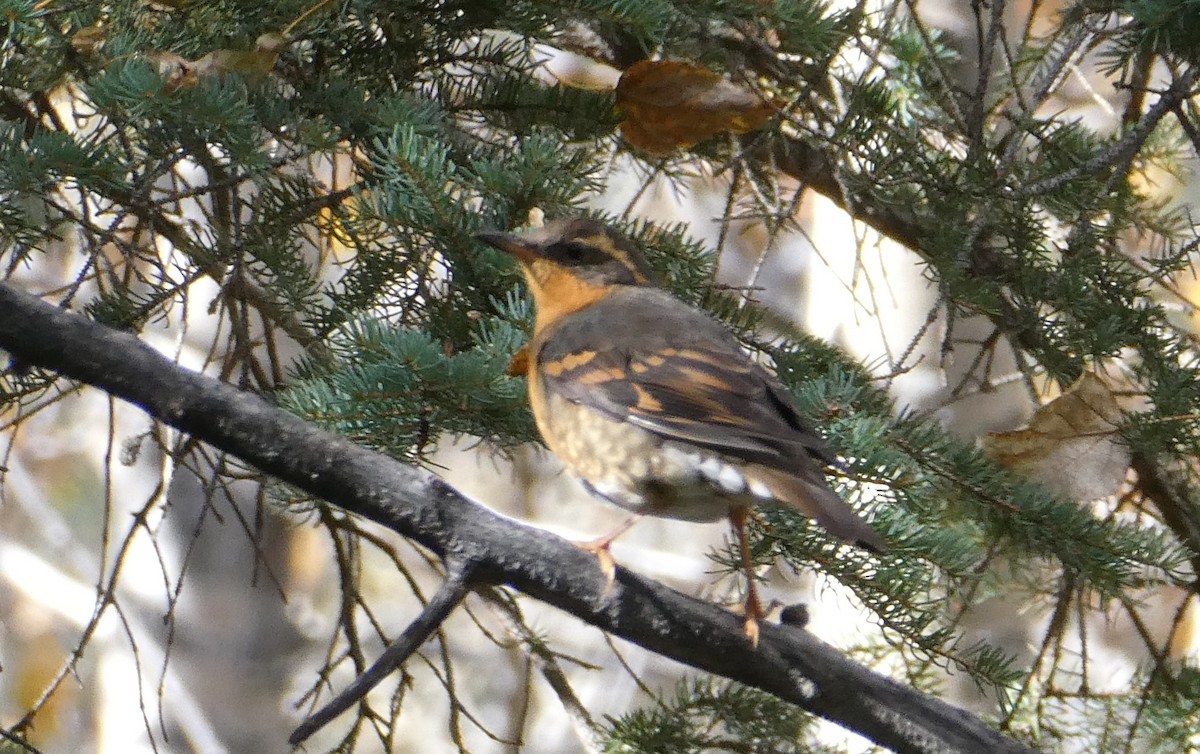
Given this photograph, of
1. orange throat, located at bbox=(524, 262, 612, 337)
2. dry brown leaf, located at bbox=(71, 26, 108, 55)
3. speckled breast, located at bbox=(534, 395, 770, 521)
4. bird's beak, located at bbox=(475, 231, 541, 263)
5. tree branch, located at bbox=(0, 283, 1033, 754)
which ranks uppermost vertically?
dry brown leaf, located at bbox=(71, 26, 108, 55)

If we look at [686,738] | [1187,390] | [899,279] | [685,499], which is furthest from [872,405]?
[899,279]

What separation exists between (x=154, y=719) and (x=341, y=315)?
4.13 m

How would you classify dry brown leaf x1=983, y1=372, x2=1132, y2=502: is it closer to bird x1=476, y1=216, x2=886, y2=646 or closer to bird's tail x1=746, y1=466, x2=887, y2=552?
bird x1=476, y1=216, x2=886, y2=646

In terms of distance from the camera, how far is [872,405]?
2.33 metres

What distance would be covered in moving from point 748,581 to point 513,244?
82cm

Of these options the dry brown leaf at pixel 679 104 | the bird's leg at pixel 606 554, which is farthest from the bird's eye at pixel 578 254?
the bird's leg at pixel 606 554

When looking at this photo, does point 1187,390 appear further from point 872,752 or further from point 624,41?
point 624,41

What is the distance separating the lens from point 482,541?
1684 millimetres

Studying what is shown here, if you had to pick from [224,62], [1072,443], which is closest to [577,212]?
[224,62]

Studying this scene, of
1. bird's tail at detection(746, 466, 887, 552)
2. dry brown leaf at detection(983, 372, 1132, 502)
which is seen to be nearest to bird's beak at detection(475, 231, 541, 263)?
bird's tail at detection(746, 466, 887, 552)

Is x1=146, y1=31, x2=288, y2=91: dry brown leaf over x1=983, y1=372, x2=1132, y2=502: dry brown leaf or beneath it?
over

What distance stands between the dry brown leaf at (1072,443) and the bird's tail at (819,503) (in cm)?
58

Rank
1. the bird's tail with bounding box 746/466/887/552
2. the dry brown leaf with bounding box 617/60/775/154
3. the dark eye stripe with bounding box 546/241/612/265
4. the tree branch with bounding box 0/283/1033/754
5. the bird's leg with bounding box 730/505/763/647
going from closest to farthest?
the tree branch with bounding box 0/283/1033/754 → the bird's tail with bounding box 746/466/887/552 → the bird's leg with bounding box 730/505/763/647 → the dry brown leaf with bounding box 617/60/775/154 → the dark eye stripe with bounding box 546/241/612/265

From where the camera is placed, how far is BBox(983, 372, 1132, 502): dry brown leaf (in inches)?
91.0
